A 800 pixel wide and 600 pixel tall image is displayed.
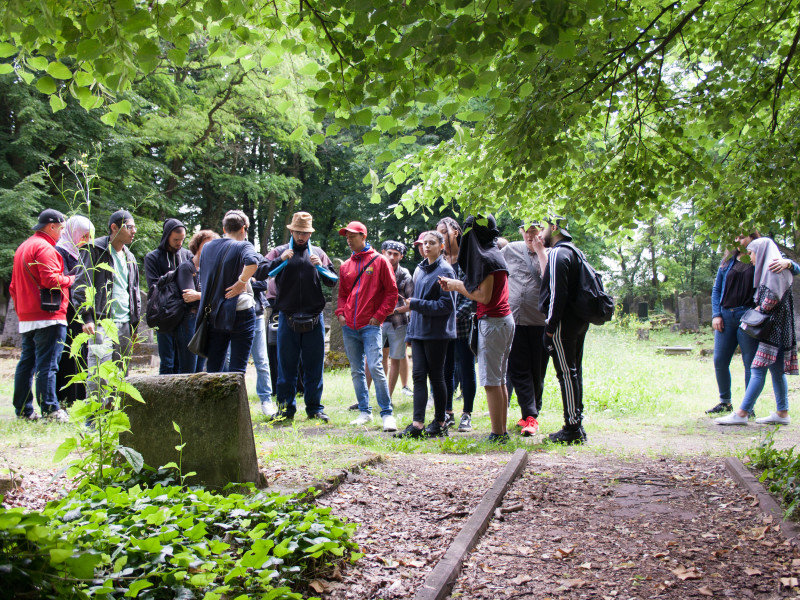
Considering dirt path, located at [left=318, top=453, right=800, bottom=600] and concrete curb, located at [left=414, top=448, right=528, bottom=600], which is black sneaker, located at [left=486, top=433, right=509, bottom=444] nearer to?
dirt path, located at [left=318, top=453, right=800, bottom=600]

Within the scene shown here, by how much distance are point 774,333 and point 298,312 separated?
5.32m

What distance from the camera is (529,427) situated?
247 inches

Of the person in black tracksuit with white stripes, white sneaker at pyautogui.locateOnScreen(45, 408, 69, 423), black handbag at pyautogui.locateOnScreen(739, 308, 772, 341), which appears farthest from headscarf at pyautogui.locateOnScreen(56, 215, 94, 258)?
black handbag at pyautogui.locateOnScreen(739, 308, 772, 341)

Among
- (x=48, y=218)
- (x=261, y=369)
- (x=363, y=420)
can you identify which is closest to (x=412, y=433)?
(x=363, y=420)

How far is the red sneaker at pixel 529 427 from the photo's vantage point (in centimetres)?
622

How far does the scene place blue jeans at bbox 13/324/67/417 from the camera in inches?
249

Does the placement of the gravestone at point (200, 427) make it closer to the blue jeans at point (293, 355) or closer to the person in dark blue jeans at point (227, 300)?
the person in dark blue jeans at point (227, 300)

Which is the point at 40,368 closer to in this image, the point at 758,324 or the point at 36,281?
the point at 36,281

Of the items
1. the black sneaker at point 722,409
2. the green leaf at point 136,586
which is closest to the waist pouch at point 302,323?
the green leaf at point 136,586

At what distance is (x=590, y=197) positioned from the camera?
4648 millimetres

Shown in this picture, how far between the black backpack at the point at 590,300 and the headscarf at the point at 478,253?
76 centimetres

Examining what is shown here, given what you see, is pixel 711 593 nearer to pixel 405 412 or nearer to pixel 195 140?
pixel 405 412

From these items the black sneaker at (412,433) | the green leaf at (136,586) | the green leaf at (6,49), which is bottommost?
the black sneaker at (412,433)

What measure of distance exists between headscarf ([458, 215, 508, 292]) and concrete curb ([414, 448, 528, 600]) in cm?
170
